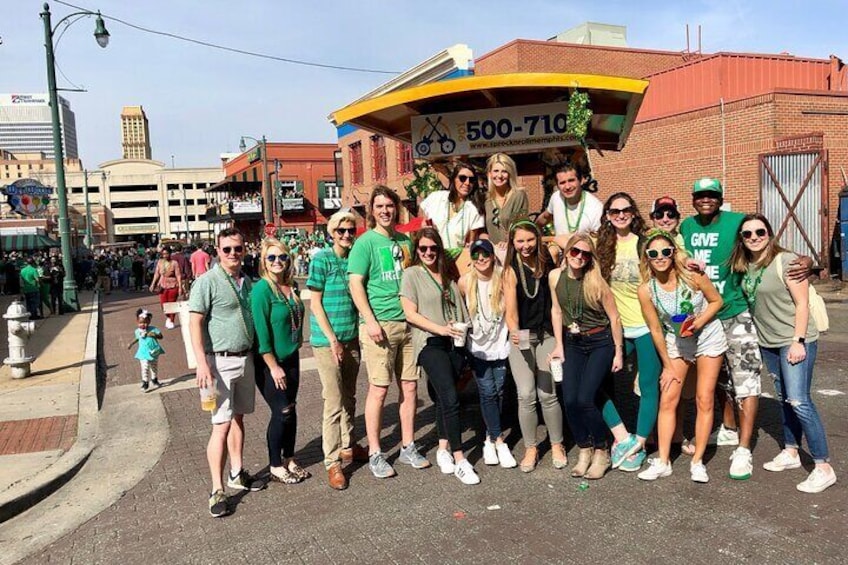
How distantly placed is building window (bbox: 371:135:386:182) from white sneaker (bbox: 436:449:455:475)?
28.9 metres

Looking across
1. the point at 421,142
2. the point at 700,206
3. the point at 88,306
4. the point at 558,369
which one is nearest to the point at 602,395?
the point at 558,369

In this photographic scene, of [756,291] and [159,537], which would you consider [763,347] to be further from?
[159,537]

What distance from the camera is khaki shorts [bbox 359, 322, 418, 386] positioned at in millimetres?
4719

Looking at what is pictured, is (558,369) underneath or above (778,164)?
underneath

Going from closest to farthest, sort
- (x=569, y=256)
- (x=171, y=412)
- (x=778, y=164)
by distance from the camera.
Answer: (x=569, y=256) < (x=171, y=412) < (x=778, y=164)

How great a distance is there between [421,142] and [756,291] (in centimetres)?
440

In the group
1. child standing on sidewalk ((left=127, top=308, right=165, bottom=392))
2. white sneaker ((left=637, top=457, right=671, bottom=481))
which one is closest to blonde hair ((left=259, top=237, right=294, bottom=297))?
white sneaker ((left=637, top=457, right=671, bottom=481))

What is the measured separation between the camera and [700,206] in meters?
4.48

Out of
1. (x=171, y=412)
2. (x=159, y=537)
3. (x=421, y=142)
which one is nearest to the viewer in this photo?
(x=159, y=537)

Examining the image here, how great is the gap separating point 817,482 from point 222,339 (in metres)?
3.86

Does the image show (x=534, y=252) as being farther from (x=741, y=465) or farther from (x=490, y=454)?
(x=741, y=465)

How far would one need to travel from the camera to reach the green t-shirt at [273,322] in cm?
439

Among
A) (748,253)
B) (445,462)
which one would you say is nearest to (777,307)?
(748,253)

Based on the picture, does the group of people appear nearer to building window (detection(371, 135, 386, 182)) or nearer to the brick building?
building window (detection(371, 135, 386, 182))
